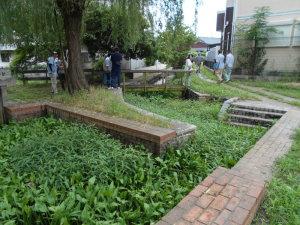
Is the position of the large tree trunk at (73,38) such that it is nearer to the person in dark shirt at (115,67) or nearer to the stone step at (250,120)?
the person in dark shirt at (115,67)

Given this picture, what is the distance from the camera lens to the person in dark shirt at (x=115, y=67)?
10703mm

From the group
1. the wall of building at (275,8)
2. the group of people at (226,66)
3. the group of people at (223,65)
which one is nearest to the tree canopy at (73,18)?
the group of people at (223,65)

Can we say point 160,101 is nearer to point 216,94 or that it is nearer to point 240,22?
point 216,94

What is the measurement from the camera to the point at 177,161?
4.64 meters

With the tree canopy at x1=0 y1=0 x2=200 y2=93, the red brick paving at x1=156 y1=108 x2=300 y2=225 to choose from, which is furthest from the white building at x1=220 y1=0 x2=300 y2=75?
the red brick paving at x1=156 y1=108 x2=300 y2=225

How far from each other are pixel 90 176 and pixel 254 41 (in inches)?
614

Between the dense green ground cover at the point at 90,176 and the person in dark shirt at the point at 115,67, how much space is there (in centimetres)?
542

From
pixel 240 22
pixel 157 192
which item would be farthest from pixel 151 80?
pixel 157 192

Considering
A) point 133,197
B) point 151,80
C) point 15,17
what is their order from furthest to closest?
point 151,80, point 15,17, point 133,197

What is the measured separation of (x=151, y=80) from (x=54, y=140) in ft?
32.3

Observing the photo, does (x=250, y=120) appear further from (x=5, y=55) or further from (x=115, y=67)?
(x=5, y=55)

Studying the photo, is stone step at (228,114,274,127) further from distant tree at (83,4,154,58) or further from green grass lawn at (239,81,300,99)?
green grass lawn at (239,81,300,99)

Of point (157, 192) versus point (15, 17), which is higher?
point (15, 17)

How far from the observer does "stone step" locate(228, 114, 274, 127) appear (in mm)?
8151
